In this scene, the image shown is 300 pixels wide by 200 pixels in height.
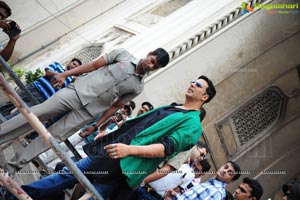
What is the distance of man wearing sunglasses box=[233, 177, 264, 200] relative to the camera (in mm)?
4043

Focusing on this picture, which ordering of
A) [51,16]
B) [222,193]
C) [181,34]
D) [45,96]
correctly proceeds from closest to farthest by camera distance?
1. [222,193]
2. [45,96]
3. [181,34]
4. [51,16]

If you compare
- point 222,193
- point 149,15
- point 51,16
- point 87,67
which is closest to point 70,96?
point 87,67

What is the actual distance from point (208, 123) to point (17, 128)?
4.11m

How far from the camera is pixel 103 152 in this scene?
8.93ft

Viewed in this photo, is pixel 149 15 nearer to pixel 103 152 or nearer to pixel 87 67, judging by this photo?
pixel 87 67

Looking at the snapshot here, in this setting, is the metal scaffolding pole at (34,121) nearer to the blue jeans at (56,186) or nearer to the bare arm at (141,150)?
the bare arm at (141,150)

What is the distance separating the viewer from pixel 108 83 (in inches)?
124

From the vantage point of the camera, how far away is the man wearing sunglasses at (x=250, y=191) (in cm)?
404

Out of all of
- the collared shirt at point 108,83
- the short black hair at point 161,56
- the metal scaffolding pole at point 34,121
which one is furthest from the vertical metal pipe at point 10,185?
the short black hair at point 161,56

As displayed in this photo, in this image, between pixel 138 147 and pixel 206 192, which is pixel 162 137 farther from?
pixel 206 192

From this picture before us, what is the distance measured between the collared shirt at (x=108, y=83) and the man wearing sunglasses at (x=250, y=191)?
197cm

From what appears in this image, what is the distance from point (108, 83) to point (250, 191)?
2.27 metres

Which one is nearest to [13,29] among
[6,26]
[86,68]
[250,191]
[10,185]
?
[6,26]

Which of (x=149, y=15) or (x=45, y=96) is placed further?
(x=149, y=15)
